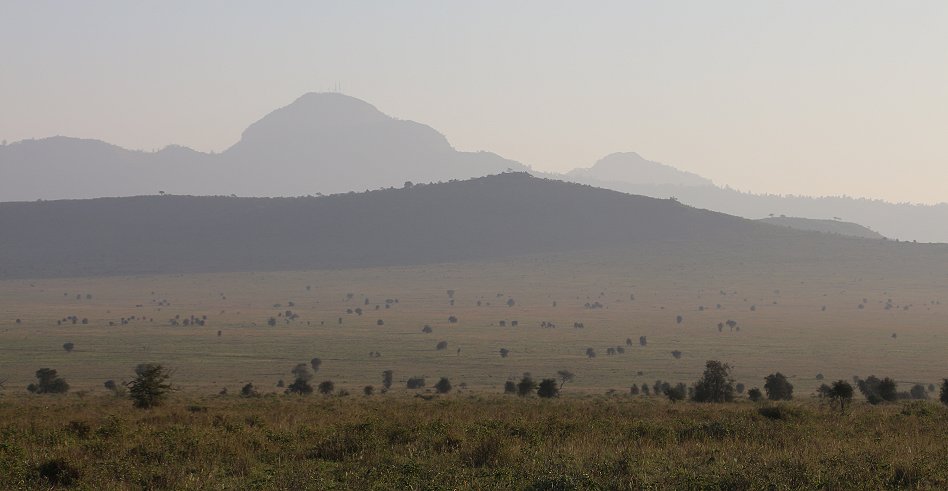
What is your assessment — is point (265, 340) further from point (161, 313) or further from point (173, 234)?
point (173, 234)

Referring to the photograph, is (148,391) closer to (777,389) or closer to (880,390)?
(777,389)

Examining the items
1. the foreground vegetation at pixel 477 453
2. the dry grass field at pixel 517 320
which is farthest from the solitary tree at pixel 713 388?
the foreground vegetation at pixel 477 453

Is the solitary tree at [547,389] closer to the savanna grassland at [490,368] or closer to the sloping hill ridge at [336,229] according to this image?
the savanna grassland at [490,368]

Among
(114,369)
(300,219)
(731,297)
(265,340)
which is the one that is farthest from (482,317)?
(300,219)

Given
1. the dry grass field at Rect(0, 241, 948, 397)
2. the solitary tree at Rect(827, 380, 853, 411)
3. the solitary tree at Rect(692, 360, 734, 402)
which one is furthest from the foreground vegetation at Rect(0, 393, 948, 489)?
the dry grass field at Rect(0, 241, 948, 397)

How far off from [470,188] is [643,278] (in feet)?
207

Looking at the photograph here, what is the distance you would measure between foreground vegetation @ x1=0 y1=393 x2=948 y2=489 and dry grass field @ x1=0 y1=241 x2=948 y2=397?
26.5 m

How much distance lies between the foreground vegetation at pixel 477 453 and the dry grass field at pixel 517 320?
1043 inches

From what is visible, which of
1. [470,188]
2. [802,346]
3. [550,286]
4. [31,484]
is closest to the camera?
[31,484]

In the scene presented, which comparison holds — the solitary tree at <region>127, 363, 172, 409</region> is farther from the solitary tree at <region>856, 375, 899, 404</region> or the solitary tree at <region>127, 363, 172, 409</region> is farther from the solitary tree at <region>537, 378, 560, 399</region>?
the solitary tree at <region>856, 375, 899, 404</region>

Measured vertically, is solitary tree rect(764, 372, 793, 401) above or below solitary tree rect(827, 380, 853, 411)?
below

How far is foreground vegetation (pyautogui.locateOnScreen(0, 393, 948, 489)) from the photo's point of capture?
484 inches

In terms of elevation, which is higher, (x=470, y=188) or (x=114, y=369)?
(x=470, y=188)

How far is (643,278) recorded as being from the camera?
465 feet
